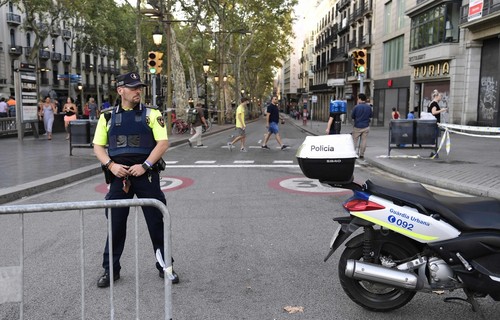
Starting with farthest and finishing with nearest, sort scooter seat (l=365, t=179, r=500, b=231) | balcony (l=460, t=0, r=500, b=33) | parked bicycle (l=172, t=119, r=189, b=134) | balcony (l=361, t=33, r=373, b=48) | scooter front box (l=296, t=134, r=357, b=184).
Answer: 1. balcony (l=361, t=33, r=373, b=48)
2. parked bicycle (l=172, t=119, r=189, b=134)
3. balcony (l=460, t=0, r=500, b=33)
4. scooter front box (l=296, t=134, r=357, b=184)
5. scooter seat (l=365, t=179, r=500, b=231)

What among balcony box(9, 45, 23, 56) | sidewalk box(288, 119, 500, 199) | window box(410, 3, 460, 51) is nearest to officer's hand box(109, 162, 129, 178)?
sidewalk box(288, 119, 500, 199)

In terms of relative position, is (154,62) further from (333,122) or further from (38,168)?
(38,168)

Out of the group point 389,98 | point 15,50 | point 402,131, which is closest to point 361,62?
point 402,131

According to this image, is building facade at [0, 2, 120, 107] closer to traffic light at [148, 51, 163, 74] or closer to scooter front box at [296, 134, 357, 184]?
traffic light at [148, 51, 163, 74]

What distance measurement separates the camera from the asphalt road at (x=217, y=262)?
3.55 meters

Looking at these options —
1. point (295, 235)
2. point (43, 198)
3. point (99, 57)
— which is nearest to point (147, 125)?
point (295, 235)

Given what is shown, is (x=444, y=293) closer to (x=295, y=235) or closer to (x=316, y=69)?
(x=295, y=235)

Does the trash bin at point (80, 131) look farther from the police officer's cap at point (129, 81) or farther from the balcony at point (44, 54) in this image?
the balcony at point (44, 54)

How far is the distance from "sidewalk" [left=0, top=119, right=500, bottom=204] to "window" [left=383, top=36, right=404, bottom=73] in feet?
70.2

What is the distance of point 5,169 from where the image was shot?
32.9 feet

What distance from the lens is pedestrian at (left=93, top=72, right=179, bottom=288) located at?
4008mm

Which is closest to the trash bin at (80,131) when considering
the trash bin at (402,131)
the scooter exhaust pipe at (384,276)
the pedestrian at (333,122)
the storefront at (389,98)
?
the pedestrian at (333,122)

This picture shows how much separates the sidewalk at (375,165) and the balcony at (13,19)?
146ft

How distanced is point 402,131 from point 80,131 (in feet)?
29.4
